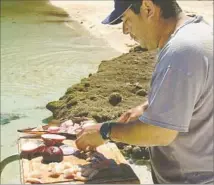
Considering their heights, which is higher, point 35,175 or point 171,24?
point 171,24

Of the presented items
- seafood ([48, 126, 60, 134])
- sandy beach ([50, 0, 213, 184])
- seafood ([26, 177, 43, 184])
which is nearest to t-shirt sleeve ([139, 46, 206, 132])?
seafood ([26, 177, 43, 184])

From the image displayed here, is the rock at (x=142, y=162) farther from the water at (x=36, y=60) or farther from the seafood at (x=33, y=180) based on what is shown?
the seafood at (x=33, y=180)

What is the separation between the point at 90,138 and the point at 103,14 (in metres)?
13.6

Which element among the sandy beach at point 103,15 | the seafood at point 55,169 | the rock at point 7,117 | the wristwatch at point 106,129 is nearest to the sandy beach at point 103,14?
the sandy beach at point 103,15

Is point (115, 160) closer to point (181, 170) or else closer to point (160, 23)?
point (181, 170)

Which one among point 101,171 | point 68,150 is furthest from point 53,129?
point 101,171

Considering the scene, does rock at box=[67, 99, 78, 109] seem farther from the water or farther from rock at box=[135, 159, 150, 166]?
rock at box=[135, 159, 150, 166]

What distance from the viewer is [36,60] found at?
1148cm

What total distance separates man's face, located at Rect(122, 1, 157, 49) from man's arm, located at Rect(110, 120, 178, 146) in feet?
1.29

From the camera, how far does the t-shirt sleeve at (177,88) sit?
216 centimetres

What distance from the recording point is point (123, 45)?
41.6ft

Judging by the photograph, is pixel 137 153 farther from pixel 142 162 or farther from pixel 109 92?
pixel 109 92

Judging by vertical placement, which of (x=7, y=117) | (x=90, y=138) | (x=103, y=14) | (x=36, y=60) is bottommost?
(x=103, y=14)

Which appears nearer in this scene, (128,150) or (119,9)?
(119,9)
